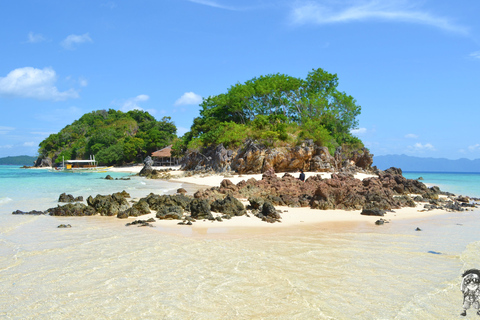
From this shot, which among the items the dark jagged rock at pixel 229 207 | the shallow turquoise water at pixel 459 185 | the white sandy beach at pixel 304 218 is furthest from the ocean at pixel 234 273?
the shallow turquoise water at pixel 459 185

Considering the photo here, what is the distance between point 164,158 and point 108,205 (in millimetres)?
53764

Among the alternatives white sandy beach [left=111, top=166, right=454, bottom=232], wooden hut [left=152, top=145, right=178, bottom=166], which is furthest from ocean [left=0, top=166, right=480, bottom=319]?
wooden hut [left=152, top=145, right=178, bottom=166]

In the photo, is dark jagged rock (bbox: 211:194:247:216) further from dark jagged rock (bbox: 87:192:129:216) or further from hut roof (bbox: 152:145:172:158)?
hut roof (bbox: 152:145:172:158)

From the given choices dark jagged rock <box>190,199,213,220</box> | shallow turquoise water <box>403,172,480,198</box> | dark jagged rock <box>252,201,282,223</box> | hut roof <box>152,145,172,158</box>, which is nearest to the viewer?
dark jagged rock <box>252,201,282,223</box>

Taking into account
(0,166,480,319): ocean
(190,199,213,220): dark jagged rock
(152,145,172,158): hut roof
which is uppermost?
(152,145,172,158): hut roof

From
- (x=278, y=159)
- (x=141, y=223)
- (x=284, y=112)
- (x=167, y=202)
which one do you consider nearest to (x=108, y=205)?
(x=167, y=202)

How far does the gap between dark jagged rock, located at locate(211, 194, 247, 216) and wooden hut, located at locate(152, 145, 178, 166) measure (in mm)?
48788

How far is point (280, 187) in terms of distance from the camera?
1583 cm

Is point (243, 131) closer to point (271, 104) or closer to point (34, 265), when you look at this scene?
point (271, 104)

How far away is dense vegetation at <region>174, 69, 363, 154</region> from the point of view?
3650cm

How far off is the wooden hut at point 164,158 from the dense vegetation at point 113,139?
2629 millimetres

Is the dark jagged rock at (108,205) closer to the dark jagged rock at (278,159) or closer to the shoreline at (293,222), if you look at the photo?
the shoreline at (293,222)

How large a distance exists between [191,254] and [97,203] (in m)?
7.41

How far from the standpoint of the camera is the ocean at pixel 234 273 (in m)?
4.17
